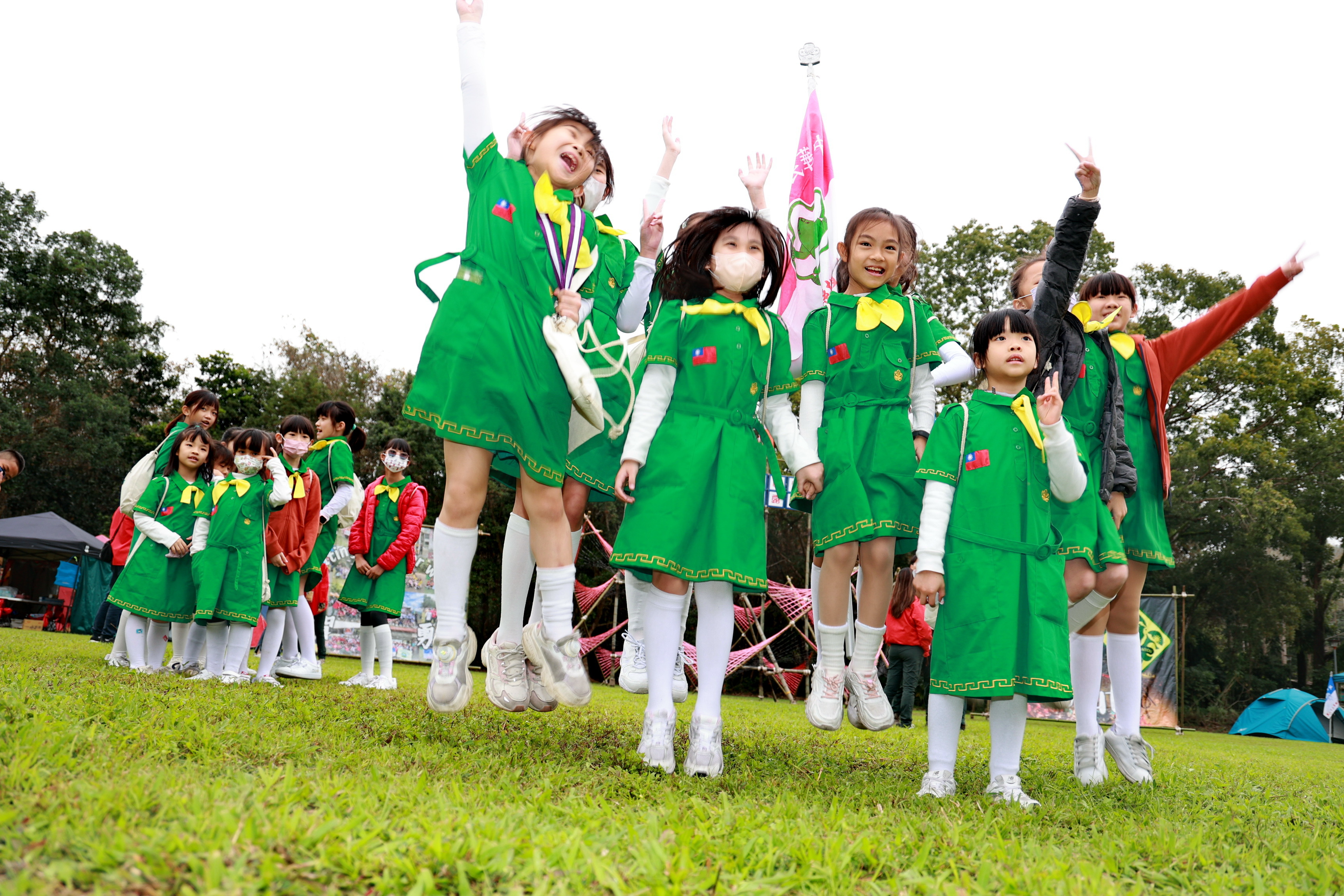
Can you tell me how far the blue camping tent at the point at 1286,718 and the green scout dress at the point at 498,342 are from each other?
Result: 17418mm

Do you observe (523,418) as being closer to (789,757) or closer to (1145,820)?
(789,757)

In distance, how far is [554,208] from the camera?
363cm

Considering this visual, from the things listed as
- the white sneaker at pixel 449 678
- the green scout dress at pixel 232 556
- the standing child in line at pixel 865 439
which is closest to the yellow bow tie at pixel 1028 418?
the standing child in line at pixel 865 439

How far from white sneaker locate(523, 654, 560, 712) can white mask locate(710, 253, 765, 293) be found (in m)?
1.75

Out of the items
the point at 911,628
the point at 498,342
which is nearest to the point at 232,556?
the point at 498,342

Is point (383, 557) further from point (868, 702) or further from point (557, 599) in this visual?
point (868, 702)

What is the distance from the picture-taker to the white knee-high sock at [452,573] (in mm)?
3535

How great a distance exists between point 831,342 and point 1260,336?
25051 millimetres

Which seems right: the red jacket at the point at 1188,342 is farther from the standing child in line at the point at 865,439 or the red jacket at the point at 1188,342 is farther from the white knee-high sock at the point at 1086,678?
the standing child in line at the point at 865,439

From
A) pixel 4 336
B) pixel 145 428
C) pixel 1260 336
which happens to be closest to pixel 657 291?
pixel 1260 336

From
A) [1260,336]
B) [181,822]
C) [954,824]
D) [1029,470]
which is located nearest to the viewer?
[181,822]

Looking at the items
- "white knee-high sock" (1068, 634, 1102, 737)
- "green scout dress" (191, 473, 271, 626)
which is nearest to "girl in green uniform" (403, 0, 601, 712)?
"white knee-high sock" (1068, 634, 1102, 737)

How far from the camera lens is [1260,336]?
79.8 ft

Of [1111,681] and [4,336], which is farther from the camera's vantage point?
[4,336]
